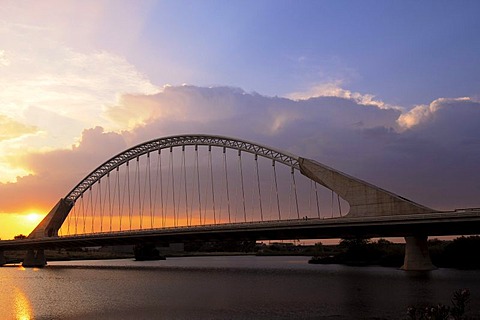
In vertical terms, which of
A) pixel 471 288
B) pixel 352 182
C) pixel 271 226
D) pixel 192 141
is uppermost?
pixel 192 141

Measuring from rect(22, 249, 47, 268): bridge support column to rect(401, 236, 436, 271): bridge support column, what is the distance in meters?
65.5

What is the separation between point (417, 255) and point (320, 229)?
11707mm

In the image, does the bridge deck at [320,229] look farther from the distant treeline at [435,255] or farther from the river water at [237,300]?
the distant treeline at [435,255]

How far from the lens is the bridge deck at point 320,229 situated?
138 feet

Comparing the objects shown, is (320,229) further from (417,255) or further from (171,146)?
(171,146)

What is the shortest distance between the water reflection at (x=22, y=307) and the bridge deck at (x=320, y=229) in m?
24.8

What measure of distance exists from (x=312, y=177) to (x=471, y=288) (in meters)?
25.0

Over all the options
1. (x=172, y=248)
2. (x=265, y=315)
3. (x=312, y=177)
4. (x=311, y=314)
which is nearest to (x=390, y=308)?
(x=311, y=314)

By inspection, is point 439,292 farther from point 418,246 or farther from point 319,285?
point 418,246

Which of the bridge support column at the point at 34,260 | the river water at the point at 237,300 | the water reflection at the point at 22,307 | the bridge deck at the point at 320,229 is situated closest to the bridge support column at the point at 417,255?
the bridge deck at the point at 320,229

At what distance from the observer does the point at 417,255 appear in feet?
177

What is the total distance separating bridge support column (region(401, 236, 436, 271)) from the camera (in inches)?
2092

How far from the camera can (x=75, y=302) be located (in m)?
32.0

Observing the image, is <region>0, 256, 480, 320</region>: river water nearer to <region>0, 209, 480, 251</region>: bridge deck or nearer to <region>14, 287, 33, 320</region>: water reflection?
<region>14, 287, 33, 320</region>: water reflection
